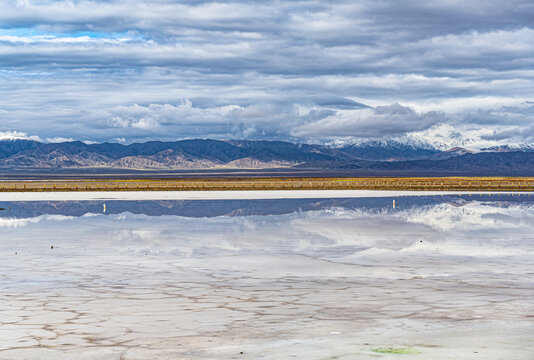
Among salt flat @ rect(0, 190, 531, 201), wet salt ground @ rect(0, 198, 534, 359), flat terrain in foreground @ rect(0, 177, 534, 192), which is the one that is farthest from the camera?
flat terrain in foreground @ rect(0, 177, 534, 192)

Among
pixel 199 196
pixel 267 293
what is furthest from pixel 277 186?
pixel 267 293

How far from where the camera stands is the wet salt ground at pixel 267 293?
10047 mm

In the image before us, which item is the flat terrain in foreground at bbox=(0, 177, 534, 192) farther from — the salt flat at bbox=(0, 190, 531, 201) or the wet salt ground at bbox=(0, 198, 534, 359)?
the wet salt ground at bbox=(0, 198, 534, 359)

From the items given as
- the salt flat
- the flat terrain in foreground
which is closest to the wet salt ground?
the salt flat

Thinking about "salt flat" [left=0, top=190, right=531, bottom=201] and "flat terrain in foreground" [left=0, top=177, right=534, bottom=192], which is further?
"flat terrain in foreground" [left=0, top=177, right=534, bottom=192]

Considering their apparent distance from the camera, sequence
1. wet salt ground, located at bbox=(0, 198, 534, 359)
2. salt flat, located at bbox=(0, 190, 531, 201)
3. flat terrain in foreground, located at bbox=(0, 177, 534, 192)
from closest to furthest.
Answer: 1. wet salt ground, located at bbox=(0, 198, 534, 359)
2. salt flat, located at bbox=(0, 190, 531, 201)
3. flat terrain in foreground, located at bbox=(0, 177, 534, 192)

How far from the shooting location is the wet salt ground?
10.0m

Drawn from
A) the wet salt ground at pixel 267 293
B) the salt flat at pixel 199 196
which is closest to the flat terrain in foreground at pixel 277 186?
the salt flat at pixel 199 196

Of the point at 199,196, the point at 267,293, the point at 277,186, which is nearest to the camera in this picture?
the point at 267,293

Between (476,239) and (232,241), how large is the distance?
840cm

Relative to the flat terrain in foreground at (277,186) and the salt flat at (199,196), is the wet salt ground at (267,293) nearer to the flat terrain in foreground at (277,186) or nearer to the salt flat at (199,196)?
the salt flat at (199,196)

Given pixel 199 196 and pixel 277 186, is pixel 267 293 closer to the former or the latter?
pixel 199 196

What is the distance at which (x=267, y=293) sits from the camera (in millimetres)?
14211

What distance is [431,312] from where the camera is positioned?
12219 millimetres
